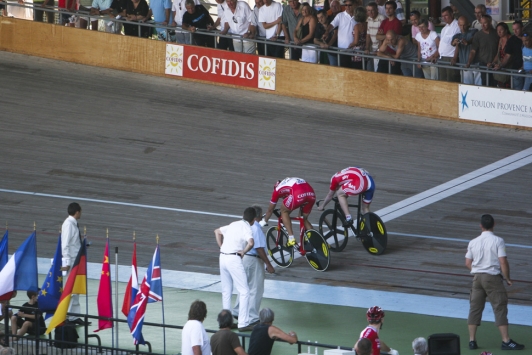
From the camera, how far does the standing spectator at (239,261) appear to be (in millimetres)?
11375

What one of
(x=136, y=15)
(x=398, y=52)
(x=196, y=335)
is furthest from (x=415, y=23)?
(x=196, y=335)

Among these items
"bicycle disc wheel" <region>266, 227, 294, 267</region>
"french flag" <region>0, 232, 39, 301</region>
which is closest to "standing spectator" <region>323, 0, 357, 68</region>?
"bicycle disc wheel" <region>266, 227, 294, 267</region>

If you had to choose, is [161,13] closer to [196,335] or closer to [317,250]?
[317,250]

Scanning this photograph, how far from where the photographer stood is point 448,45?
2150 cm

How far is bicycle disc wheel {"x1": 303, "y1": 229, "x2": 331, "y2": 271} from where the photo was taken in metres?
13.8

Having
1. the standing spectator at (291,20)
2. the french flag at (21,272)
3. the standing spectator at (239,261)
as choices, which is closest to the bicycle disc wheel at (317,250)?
the standing spectator at (239,261)

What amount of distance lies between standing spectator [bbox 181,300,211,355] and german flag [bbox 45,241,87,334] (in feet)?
6.12

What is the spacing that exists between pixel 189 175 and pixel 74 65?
8.28 meters

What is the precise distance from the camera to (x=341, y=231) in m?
14.7

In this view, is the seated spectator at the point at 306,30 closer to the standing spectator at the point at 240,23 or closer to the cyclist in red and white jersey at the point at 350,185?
the standing spectator at the point at 240,23

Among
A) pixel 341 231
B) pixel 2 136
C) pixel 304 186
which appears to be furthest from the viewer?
pixel 2 136

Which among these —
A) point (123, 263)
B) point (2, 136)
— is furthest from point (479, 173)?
point (2, 136)

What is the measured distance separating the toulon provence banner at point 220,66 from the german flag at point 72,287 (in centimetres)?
1370

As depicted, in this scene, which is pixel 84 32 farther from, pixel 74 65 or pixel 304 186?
pixel 304 186
